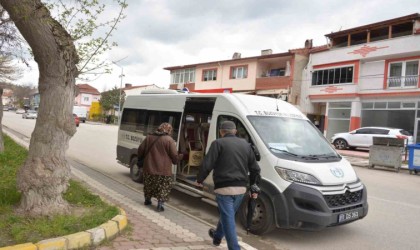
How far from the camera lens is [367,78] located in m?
29.6

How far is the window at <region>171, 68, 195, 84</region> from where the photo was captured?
45344 millimetres

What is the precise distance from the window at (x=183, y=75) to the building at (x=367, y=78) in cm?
1513

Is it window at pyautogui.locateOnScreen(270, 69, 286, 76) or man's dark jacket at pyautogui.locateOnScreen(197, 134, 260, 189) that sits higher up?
window at pyautogui.locateOnScreen(270, 69, 286, 76)

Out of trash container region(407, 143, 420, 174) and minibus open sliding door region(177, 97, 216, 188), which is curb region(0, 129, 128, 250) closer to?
minibus open sliding door region(177, 97, 216, 188)

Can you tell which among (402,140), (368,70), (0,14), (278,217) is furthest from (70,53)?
(368,70)

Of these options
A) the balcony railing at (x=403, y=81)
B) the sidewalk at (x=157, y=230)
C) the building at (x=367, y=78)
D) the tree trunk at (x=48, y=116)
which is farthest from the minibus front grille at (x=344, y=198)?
the balcony railing at (x=403, y=81)

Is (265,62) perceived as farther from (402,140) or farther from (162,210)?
(162,210)

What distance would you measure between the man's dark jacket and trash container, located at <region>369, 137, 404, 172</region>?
14.5 m

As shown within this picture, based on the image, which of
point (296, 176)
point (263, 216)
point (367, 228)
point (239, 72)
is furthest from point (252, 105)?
point (239, 72)

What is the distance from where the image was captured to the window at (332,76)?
30.8 metres

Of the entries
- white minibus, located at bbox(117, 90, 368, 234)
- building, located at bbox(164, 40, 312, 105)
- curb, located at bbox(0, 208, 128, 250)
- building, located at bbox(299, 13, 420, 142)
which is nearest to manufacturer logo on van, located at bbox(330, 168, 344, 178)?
white minibus, located at bbox(117, 90, 368, 234)

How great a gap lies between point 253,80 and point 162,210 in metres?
31.6

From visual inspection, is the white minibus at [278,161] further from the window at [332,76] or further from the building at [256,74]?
the building at [256,74]

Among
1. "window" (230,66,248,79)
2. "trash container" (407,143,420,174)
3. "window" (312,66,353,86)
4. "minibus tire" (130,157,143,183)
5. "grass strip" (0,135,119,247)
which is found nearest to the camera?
"grass strip" (0,135,119,247)
